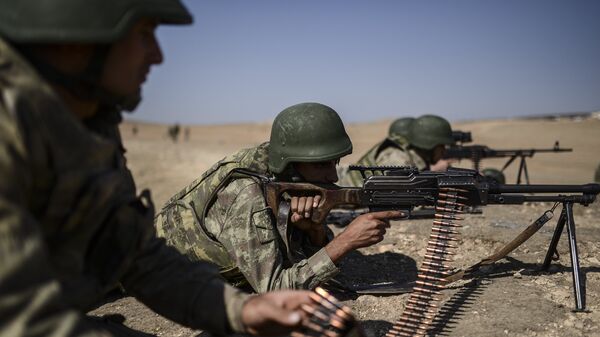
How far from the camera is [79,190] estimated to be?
5.35 ft

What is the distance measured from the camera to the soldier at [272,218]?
3.66 m

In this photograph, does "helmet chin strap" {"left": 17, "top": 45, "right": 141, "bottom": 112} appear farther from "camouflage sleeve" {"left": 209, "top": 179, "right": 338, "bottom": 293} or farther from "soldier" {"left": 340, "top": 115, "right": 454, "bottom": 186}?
"soldier" {"left": 340, "top": 115, "right": 454, "bottom": 186}

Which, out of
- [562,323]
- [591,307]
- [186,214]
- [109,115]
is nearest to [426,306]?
[562,323]

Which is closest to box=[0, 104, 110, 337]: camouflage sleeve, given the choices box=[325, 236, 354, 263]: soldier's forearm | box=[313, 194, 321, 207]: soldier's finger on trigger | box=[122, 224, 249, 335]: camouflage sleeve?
box=[122, 224, 249, 335]: camouflage sleeve

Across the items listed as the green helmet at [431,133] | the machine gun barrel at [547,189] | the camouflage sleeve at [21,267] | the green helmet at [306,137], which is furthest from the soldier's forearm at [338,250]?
the green helmet at [431,133]

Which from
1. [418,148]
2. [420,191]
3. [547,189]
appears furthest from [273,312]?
[418,148]

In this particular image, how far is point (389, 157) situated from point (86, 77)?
7.39 m

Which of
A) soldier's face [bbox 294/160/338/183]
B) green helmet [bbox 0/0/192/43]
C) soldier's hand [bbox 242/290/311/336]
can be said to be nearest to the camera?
green helmet [bbox 0/0/192/43]

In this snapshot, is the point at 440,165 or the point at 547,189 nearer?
the point at 547,189

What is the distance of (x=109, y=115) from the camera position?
2080mm

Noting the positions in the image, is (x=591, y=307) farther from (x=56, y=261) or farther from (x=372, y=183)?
(x=56, y=261)

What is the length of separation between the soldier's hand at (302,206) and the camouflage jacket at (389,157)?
457 cm

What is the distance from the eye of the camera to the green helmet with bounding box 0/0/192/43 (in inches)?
63.1

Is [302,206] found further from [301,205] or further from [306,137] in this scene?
[306,137]
